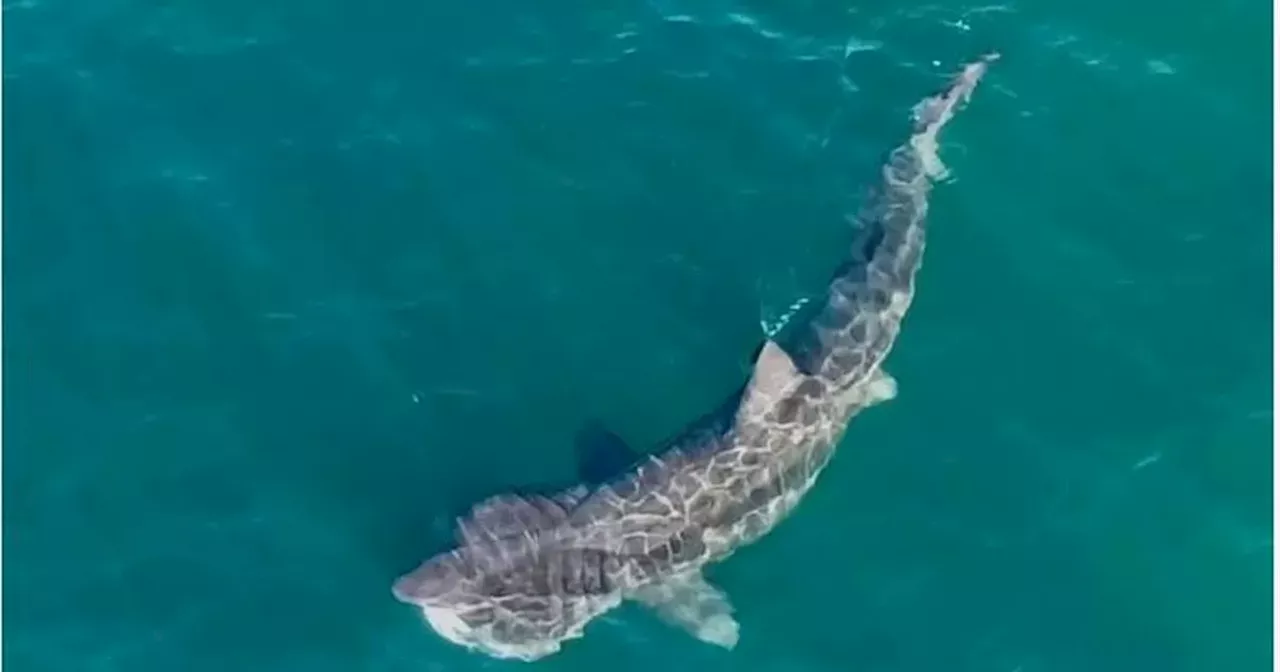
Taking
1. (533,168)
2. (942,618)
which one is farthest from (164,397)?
(942,618)

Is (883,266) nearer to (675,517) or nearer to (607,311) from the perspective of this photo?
(607,311)

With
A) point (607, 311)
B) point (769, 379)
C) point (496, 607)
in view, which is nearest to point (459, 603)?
point (496, 607)

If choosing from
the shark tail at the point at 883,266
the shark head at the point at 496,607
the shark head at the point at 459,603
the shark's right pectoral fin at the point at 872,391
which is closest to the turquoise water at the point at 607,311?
the shark's right pectoral fin at the point at 872,391

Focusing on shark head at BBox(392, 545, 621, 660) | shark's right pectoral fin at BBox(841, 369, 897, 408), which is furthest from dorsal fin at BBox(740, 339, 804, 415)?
shark head at BBox(392, 545, 621, 660)

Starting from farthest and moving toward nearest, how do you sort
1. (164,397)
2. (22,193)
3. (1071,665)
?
(22,193), (164,397), (1071,665)

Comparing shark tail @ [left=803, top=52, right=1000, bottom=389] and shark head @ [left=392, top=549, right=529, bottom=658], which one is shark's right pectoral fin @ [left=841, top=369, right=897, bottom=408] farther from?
shark head @ [left=392, top=549, right=529, bottom=658]

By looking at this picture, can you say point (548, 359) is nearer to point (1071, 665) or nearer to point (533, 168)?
point (533, 168)

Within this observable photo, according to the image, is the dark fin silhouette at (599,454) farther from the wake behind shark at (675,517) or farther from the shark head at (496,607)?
the shark head at (496,607)
